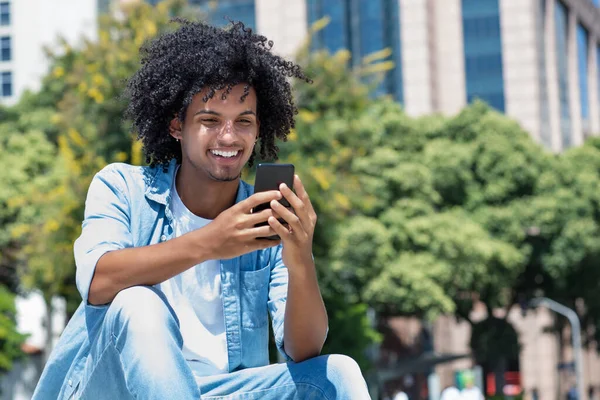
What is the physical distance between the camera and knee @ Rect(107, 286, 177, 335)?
282 cm

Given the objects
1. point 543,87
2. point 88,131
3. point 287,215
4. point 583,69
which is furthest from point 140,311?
point 583,69

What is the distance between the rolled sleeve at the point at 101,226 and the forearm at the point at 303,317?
0.51 meters

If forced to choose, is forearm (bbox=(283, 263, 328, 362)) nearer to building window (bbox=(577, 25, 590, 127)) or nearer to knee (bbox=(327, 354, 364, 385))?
knee (bbox=(327, 354, 364, 385))

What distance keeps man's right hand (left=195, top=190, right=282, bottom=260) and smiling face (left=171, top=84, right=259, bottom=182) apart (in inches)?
15.3

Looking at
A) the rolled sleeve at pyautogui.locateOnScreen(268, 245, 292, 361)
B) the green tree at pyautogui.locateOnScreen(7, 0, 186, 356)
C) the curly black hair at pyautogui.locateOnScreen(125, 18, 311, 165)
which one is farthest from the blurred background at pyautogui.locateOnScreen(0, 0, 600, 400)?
the rolled sleeve at pyautogui.locateOnScreen(268, 245, 292, 361)

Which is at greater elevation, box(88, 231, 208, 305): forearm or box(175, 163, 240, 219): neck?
box(175, 163, 240, 219): neck

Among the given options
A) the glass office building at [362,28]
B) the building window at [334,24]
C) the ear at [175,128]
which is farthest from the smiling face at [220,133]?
the building window at [334,24]

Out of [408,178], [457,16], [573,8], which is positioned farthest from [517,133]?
[573,8]

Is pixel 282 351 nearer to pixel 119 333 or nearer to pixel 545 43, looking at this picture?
pixel 119 333

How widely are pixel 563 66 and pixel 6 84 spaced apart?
99.8 ft

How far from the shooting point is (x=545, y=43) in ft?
185

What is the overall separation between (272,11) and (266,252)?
5254 cm

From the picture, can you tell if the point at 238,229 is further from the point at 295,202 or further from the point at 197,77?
the point at 197,77

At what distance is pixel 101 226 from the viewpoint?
10.3 ft
